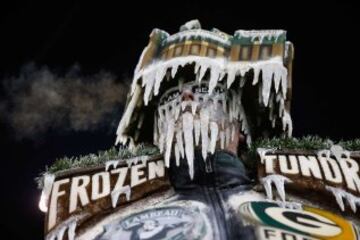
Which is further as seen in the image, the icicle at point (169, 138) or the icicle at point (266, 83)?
the icicle at point (266, 83)

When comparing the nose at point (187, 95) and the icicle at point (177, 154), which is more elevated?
the nose at point (187, 95)

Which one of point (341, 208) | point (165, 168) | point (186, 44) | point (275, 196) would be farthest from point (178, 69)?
point (341, 208)

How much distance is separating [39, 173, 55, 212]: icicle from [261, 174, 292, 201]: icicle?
164cm

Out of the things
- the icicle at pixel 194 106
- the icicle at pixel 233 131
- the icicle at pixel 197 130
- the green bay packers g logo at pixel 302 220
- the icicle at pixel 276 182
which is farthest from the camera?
the icicle at pixel 233 131

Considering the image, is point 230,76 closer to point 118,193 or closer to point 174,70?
point 174,70

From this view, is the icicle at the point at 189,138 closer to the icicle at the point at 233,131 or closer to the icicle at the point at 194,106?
the icicle at the point at 194,106

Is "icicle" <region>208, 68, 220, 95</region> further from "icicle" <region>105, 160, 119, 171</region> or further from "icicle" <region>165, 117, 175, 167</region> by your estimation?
"icicle" <region>105, 160, 119, 171</region>

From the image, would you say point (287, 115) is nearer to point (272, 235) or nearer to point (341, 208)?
point (341, 208)

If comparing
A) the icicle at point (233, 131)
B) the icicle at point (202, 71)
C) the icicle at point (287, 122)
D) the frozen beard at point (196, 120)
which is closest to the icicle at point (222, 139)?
the frozen beard at point (196, 120)

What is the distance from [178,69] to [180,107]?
0.35m

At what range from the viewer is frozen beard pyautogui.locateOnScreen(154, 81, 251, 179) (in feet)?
19.1

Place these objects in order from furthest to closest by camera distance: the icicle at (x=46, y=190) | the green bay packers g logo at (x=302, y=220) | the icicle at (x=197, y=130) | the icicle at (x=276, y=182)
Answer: the icicle at (x=197, y=130)
the icicle at (x=46, y=190)
the icicle at (x=276, y=182)
the green bay packers g logo at (x=302, y=220)

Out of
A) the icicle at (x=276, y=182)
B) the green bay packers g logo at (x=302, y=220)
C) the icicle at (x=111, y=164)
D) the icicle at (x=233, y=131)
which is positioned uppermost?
the icicle at (x=233, y=131)

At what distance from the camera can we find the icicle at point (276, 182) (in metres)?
5.37
